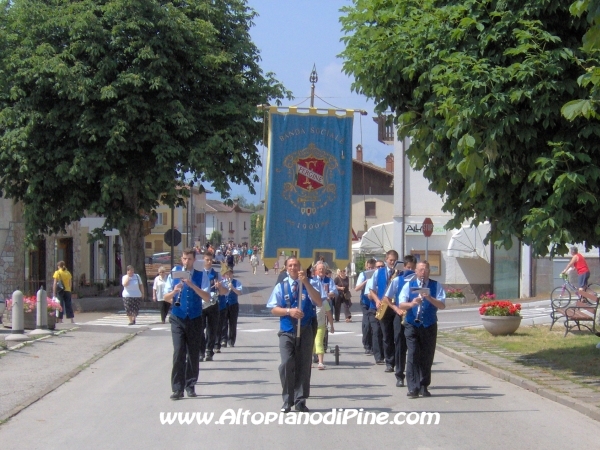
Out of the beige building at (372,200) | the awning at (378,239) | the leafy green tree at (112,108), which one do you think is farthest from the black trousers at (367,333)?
the beige building at (372,200)

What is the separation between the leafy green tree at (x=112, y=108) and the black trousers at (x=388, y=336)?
14.8 metres

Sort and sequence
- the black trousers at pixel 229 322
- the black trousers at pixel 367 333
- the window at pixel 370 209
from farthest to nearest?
the window at pixel 370 209 → the black trousers at pixel 229 322 → the black trousers at pixel 367 333

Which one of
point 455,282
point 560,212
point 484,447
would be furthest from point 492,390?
point 455,282

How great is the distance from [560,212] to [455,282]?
23.7 meters

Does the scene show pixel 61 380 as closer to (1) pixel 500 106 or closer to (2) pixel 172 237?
(1) pixel 500 106

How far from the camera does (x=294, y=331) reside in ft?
30.9

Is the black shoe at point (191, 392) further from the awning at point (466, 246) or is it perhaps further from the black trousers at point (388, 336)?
the awning at point (466, 246)

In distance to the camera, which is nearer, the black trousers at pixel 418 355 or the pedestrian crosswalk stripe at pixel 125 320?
the black trousers at pixel 418 355

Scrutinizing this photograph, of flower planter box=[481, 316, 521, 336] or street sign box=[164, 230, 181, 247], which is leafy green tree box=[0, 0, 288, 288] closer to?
street sign box=[164, 230, 181, 247]

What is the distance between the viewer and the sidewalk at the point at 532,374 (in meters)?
9.99

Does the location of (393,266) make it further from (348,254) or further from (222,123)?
(222,123)

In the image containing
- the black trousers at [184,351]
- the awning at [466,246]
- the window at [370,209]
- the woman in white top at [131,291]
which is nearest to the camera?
the black trousers at [184,351]

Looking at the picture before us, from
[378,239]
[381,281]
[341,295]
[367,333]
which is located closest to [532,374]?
[381,281]

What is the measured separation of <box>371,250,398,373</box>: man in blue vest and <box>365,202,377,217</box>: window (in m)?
45.3
